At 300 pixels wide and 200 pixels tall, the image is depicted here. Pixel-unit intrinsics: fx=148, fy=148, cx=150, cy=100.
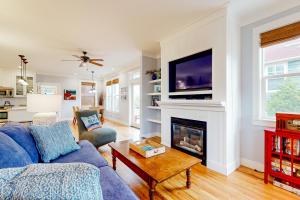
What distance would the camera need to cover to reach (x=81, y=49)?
4.08 metres

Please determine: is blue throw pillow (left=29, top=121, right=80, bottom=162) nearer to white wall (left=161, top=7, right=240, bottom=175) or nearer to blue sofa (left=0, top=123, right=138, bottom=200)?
blue sofa (left=0, top=123, right=138, bottom=200)

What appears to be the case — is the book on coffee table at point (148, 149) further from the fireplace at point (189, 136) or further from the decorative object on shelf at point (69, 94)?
the decorative object on shelf at point (69, 94)

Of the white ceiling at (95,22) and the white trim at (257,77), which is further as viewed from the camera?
the white trim at (257,77)

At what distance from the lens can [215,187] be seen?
6.33 ft

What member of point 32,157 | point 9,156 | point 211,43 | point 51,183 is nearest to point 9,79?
point 32,157

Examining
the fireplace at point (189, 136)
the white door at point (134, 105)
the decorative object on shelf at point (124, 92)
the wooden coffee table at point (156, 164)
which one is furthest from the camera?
the decorative object on shelf at point (124, 92)

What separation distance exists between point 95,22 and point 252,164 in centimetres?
365

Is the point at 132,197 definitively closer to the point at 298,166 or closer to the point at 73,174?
the point at 73,174

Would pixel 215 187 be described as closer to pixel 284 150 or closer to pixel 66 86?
pixel 284 150

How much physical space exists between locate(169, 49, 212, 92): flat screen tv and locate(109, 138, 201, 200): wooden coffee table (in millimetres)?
1358

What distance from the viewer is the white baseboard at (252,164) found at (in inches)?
92.1

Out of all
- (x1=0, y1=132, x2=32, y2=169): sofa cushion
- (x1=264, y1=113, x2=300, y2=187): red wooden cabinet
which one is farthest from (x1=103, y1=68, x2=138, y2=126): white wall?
(x1=0, y1=132, x2=32, y2=169): sofa cushion

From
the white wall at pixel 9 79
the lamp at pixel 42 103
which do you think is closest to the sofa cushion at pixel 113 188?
the lamp at pixel 42 103

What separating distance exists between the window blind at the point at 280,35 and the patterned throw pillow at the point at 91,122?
135 inches
